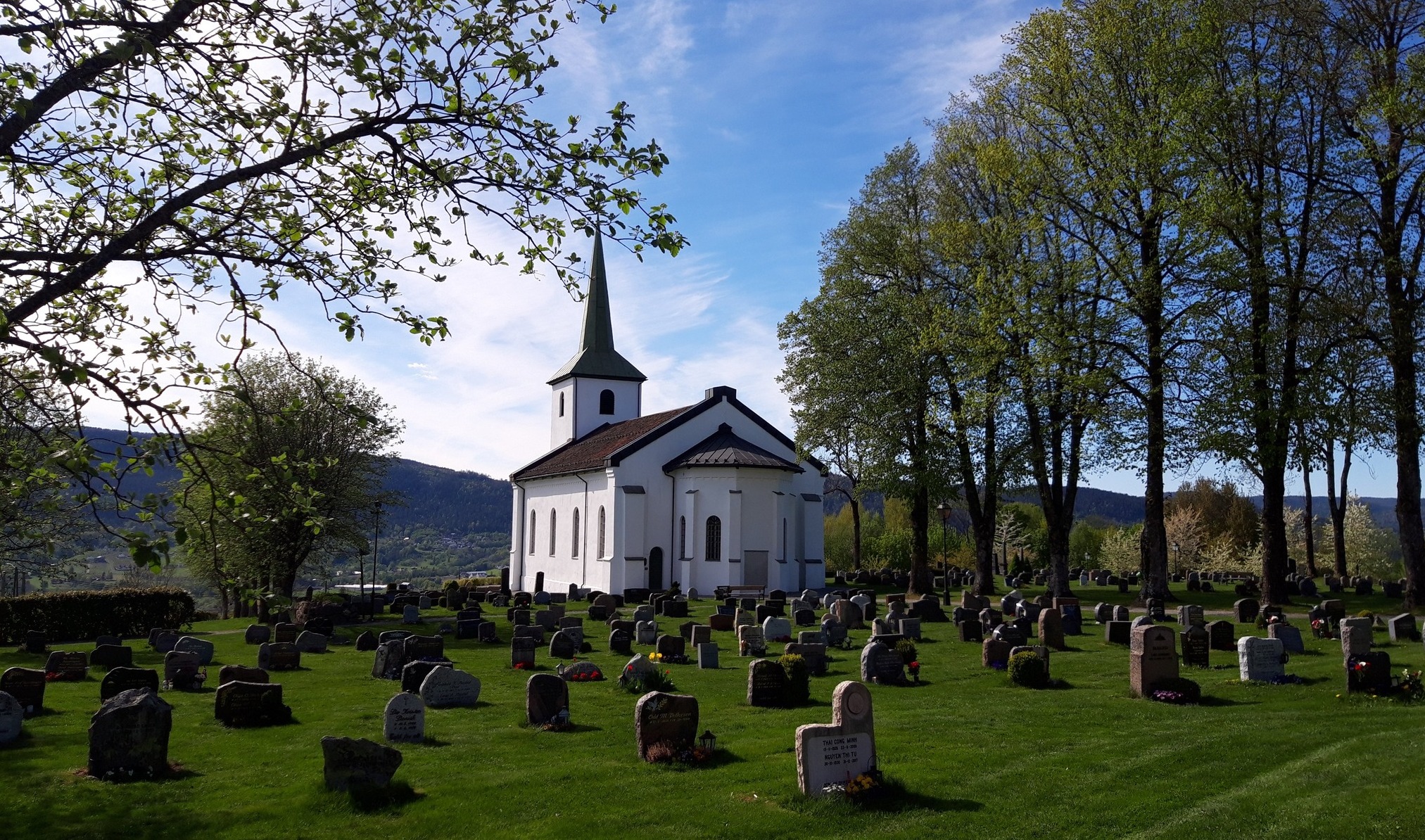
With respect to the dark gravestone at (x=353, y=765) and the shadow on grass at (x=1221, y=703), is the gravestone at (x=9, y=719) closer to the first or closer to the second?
the dark gravestone at (x=353, y=765)

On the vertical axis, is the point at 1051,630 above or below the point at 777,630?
above

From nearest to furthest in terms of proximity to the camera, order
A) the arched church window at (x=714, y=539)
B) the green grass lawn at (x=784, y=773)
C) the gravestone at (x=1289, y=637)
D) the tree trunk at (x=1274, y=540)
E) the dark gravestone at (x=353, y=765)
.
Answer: the green grass lawn at (x=784, y=773) < the dark gravestone at (x=353, y=765) < the gravestone at (x=1289, y=637) < the tree trunk at (x=1274, y=540) < the arched church window at (x=714, y=539)

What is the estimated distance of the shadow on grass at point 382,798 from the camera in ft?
30.0

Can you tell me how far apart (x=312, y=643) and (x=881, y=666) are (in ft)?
42.6

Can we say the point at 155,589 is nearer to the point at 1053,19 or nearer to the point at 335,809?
the point at 335,809

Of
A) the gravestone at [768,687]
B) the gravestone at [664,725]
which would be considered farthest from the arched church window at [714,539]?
the gravestone at [664,725]

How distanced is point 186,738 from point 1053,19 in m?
26.0

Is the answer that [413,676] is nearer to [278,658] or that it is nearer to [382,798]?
[278,658]

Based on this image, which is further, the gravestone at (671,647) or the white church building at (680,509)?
the white church building at (680,509)

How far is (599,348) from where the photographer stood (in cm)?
5256

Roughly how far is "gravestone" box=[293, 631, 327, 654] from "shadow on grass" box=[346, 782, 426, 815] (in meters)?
13.9

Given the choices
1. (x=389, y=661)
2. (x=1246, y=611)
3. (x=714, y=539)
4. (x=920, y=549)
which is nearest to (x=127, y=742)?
(x=389, y=661)

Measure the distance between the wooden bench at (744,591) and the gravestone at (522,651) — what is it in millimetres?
16759

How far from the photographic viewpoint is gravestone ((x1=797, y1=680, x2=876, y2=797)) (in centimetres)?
919
